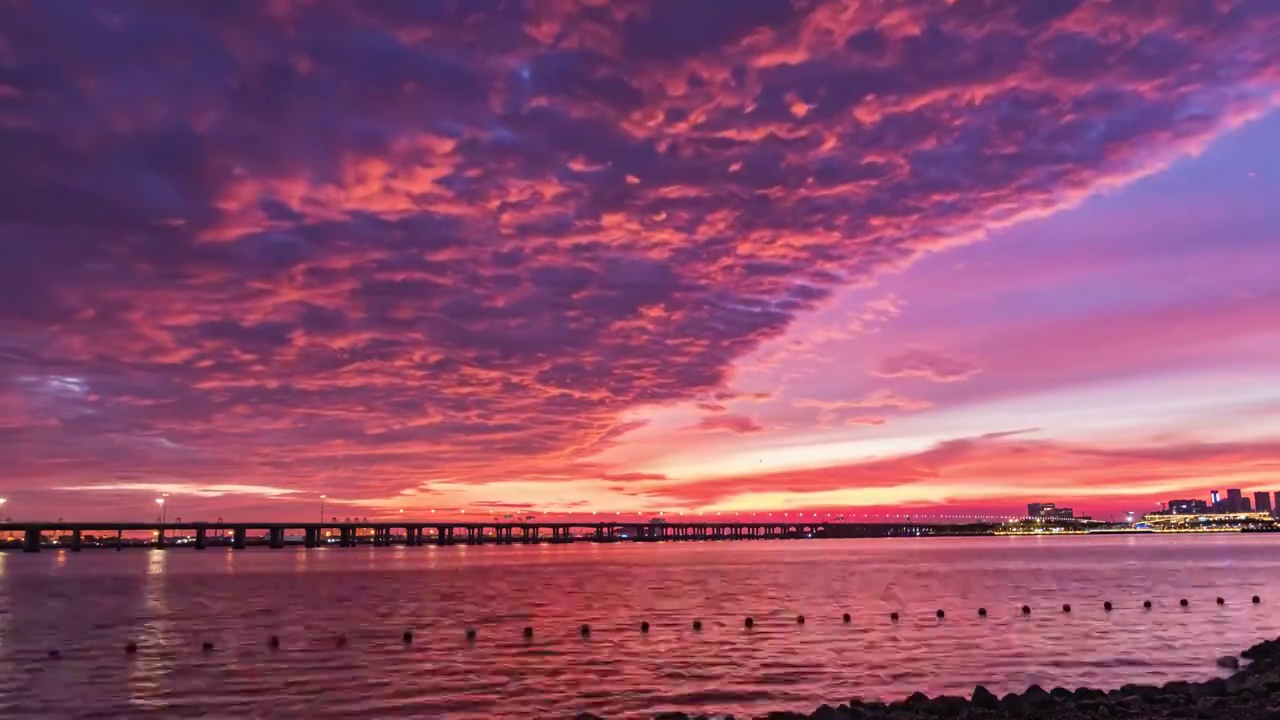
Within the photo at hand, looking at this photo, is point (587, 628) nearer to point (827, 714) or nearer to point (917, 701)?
point (917, 701)

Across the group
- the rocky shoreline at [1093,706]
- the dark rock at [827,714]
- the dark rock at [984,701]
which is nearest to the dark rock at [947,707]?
the rocky shoreline at [1093,706]

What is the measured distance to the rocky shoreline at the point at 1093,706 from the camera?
29.3 m

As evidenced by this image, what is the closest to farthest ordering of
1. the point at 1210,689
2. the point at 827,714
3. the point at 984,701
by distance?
the point at 827,714
the point at 984,701
the point at 1210,689

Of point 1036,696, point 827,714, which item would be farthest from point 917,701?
point 1036,696

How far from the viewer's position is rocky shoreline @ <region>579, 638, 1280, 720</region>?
29.3m

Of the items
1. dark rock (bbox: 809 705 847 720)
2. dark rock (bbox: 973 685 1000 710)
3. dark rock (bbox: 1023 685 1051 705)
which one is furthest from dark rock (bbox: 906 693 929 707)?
dark rock (bbox: 1023 685 1051 705)

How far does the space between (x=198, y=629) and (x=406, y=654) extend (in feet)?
79.2

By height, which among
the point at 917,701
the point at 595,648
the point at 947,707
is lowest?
the point at 595,648

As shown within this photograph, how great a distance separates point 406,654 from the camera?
177 ft

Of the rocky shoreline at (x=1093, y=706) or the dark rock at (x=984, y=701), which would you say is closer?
the rocky shoreline at (x=1093, y=706)

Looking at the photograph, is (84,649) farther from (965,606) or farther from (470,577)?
(470,577)

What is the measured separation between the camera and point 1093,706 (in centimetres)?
3078

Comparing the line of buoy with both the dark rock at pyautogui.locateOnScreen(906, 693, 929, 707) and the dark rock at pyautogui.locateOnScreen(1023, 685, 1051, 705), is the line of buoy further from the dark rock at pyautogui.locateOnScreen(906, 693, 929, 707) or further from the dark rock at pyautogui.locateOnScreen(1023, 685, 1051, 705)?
the dark rock at pyautogui.locateOnScreen(1023, 685, 1051, 705)

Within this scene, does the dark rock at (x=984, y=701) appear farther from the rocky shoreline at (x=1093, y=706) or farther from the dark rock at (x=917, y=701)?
the dark rock at (x=917, y=701)
